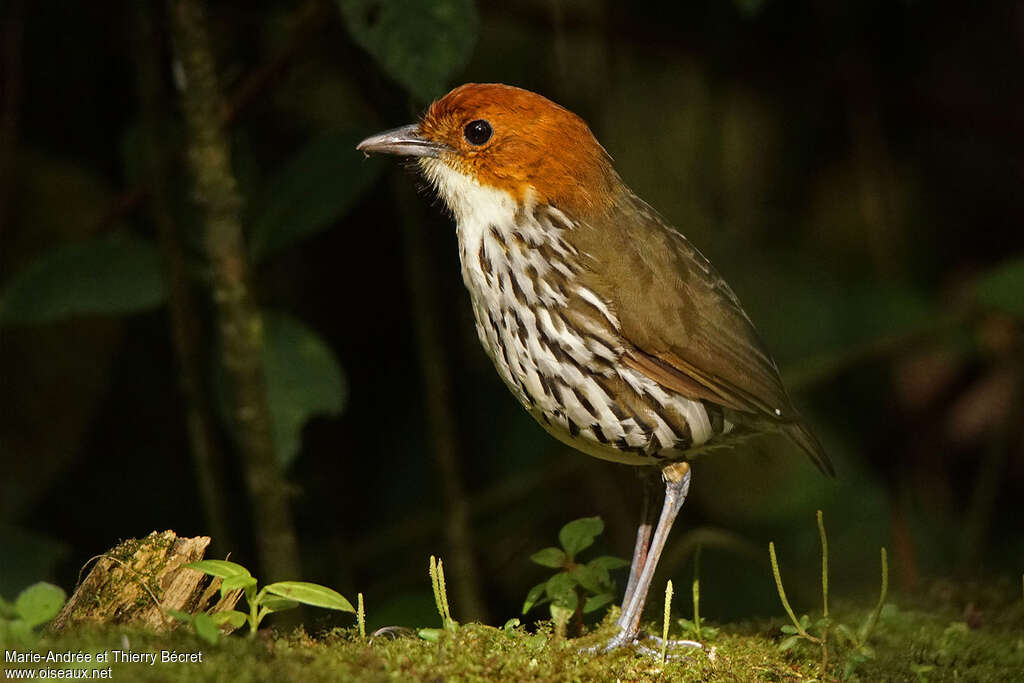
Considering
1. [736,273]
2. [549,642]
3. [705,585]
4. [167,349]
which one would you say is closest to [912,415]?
[736,273]

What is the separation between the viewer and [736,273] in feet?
18.0

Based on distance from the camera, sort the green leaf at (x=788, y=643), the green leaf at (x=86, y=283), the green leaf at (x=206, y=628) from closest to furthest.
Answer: the green leaf at (x=206, y=628), the green leaf at (x=788, y=643), the green leaf at (x=86, y=283)

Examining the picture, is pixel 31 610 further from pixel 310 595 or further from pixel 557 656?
pixel 557 656

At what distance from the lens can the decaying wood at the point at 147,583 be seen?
2.53 m

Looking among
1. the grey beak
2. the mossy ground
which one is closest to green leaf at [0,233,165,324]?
the grey beak

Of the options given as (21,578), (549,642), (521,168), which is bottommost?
(549,642)

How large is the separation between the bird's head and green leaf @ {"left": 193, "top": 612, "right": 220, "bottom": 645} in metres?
1.45

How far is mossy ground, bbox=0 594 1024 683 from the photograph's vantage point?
2.29m

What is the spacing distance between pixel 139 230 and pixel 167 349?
0.71 metres

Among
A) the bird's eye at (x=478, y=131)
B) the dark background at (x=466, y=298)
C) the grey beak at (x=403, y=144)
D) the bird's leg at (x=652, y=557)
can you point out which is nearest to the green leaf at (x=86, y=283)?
the dark background at (x=466, y=298)

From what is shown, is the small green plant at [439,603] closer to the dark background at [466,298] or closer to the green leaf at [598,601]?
the green leaf at [598,601]

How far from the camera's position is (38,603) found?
86.7 inches

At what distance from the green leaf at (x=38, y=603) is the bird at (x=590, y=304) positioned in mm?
1298

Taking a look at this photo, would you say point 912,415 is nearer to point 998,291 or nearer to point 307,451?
point 998,291
